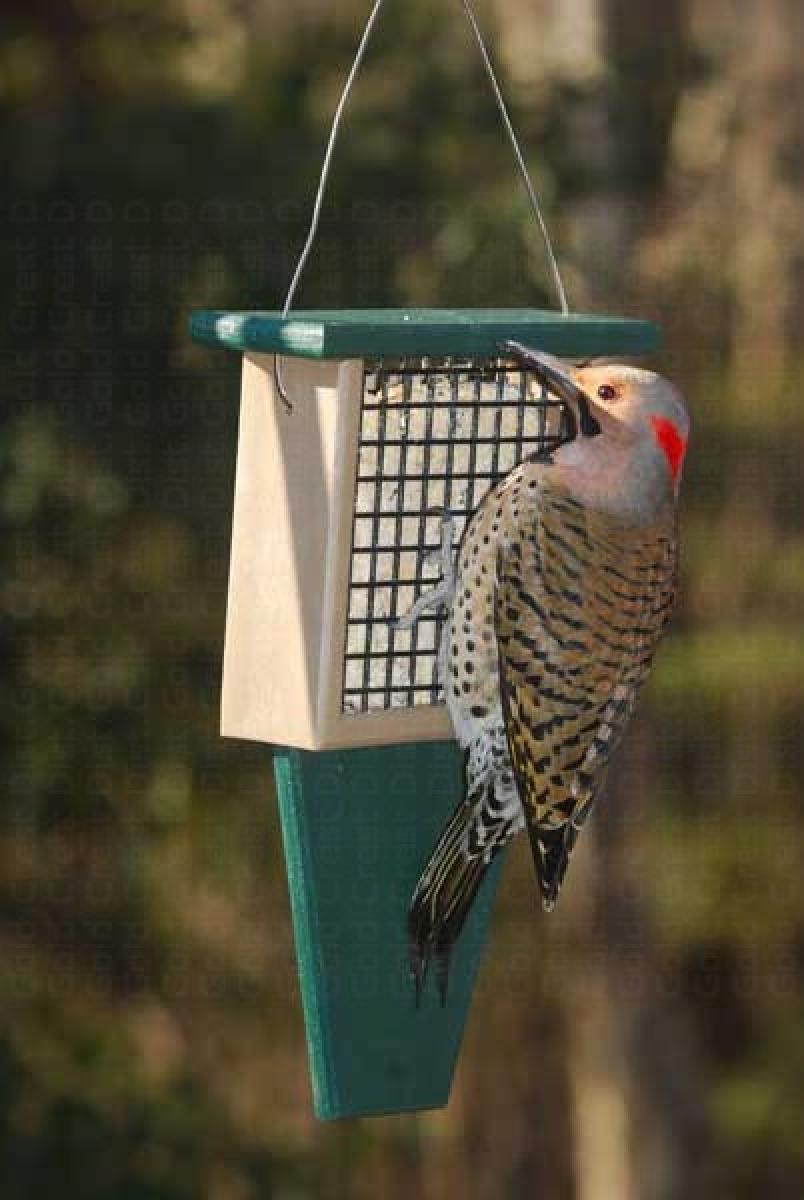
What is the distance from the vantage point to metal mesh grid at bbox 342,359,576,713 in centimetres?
317

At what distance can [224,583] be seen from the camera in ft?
22.4

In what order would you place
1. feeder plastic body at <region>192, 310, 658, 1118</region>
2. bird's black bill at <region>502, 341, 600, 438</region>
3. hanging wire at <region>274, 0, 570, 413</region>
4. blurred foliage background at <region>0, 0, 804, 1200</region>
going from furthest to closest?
blurred foliage background at <region>0, 0, 804, 1200</region>, feeder plastic body at <region>192, 310, 658, 1118</region>, bird's black bill at <region>502, 341, 600, 438</region>, hanging wire at <region>274, 0, 570, 413</region>

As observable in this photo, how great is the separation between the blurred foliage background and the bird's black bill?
3055mm

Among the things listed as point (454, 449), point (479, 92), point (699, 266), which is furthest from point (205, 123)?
point (454, 449)

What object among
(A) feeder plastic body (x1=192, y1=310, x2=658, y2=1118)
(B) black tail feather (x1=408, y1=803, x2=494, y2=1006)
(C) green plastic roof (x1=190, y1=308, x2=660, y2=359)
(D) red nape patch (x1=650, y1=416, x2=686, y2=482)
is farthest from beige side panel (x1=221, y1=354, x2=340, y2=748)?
(D) red nape patch (x1=650, y1=416, x2=686, y2=482)

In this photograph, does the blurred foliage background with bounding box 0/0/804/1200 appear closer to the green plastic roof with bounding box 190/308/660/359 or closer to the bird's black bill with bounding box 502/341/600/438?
the green plastic roof with bounding box 190/308/660/359

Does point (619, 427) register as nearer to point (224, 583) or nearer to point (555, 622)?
point (555, 622)

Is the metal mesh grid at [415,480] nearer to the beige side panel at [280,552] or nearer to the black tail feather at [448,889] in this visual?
the beige side panel at [280,552]

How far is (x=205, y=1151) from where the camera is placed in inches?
284

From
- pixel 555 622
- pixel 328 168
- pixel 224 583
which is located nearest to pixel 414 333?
pixel 328 168

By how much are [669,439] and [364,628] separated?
51 centimetres

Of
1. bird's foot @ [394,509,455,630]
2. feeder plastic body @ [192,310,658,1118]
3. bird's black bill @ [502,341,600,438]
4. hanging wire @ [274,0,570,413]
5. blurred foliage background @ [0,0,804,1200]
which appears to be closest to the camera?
hanging wire @ [274,0,570,413]

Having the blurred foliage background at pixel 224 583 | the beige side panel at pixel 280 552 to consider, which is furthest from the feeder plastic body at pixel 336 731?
the blurred foliage background at pixel 224 583

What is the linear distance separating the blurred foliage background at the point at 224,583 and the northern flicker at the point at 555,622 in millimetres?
2975
